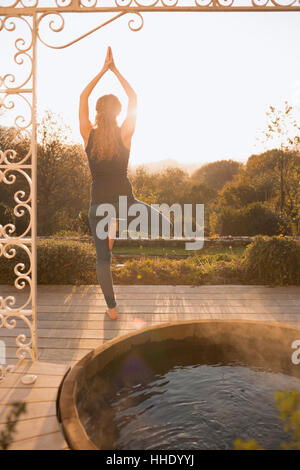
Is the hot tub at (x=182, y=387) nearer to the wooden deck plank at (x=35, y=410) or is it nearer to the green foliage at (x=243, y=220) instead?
the wooden deck plank at (x=35, y=410)

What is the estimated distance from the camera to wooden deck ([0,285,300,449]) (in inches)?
63.1

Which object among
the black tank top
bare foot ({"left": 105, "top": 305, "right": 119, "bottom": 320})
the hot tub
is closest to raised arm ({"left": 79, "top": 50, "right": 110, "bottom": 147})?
the black tank top

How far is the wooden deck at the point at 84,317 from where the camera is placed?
5.25 feet

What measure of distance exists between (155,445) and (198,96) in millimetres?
4323

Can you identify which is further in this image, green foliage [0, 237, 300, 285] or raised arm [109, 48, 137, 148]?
green foliage [0, 237, 300, 285]

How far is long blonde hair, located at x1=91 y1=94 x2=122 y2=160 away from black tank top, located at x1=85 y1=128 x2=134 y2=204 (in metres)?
0.05

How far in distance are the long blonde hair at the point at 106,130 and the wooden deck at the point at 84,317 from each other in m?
1.26

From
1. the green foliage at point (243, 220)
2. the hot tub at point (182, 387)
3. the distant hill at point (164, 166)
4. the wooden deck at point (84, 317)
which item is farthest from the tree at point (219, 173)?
the hot tub at point (182, 387)

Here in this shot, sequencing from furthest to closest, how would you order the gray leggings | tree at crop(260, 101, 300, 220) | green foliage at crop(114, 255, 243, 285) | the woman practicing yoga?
tree at crop(260, 101, 300, 220) → green foliage at crop(114, 255, 243, 285) → the gray leggings → the woman practicing yoga

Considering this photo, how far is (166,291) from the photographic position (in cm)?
395

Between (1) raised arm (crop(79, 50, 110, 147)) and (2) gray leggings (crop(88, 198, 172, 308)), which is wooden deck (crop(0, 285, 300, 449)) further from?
(1) raised arm (crop(79, 50, 110, 147))

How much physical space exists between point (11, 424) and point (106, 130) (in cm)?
185
